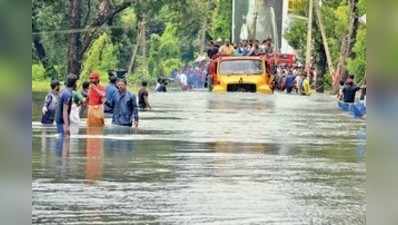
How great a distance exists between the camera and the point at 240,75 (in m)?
9.75

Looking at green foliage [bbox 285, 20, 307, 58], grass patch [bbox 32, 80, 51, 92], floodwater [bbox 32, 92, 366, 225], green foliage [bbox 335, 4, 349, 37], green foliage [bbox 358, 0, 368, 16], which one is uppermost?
green foliage [bbox 358, 0, 368, 16]

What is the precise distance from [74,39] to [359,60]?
3.00m

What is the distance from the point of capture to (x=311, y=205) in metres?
6.95

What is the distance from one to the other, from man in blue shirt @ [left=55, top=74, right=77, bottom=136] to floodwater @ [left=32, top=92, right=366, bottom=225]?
14 centimetres

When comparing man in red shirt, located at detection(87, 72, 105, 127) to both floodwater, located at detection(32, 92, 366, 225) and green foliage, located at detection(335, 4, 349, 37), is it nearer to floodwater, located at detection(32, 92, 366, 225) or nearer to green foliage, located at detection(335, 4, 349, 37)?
floodwater, located at detection(32, 92, 366, 225)

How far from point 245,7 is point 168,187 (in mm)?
2638

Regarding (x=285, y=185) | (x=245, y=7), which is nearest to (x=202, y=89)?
(x=245, y=7)

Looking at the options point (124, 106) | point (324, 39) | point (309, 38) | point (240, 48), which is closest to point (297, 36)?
point (309, 38)

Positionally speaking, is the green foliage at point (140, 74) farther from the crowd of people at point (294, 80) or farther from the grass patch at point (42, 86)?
the crowd of people at point (294, 80)

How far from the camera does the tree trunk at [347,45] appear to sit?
958cm

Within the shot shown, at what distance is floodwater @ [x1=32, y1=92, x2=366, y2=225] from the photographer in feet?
22.0

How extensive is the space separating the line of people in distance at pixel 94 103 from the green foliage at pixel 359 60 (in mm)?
2224

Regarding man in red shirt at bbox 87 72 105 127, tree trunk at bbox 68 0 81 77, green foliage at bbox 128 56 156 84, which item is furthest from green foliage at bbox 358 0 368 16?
tree trunk at bbox 68 0 81 77
